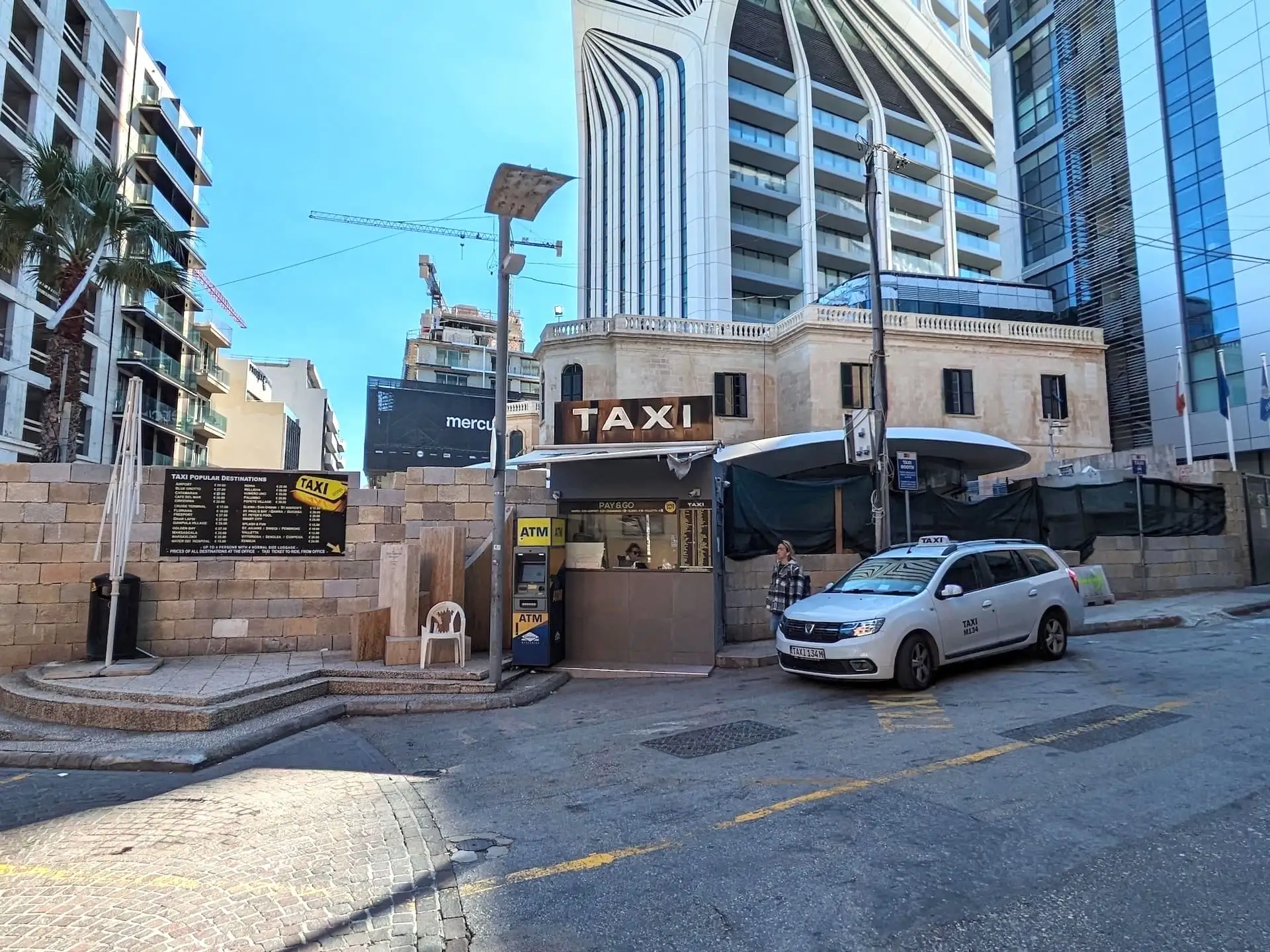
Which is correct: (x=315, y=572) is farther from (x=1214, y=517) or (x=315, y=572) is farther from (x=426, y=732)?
(x=1214, y=517)

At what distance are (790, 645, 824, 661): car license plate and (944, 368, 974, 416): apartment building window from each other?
2435 centimetres

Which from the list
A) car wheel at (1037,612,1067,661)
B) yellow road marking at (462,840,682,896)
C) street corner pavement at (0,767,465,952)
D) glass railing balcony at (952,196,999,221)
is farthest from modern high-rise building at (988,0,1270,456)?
street corner pavement at (0,767,465,952)

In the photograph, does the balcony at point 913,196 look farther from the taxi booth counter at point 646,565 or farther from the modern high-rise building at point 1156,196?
the taxi booth counter at point 646,565

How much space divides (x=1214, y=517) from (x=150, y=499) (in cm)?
2097

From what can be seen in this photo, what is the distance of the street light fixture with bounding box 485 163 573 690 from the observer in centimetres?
872

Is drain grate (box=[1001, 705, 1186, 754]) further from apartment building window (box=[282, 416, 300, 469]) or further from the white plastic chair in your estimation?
apartment building window (box=[282, 416, 300, 469])

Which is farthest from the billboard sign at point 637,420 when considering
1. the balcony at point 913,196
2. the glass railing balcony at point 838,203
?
the balcony at point 913,196

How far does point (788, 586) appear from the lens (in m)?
10.0

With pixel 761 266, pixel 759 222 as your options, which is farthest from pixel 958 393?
pixel 759 222

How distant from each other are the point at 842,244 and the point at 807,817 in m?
51.1

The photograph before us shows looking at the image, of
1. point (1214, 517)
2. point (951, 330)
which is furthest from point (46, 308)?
point (1214, 517)

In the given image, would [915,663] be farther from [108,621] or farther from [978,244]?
[978,244]

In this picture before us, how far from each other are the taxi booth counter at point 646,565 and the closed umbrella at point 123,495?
4.76 metres

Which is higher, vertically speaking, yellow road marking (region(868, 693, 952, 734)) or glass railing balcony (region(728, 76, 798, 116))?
glass railing balcony (region(728, 76, 798, 116))
